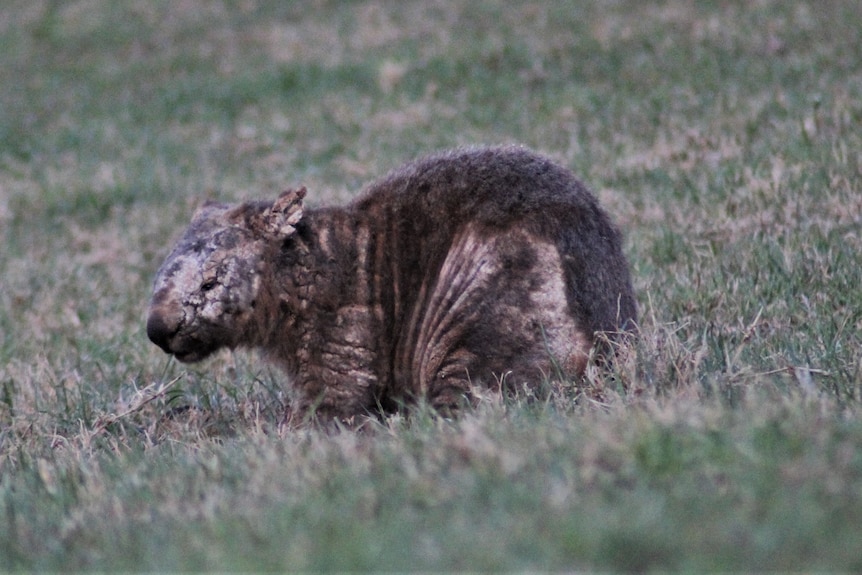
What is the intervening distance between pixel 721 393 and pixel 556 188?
1357mm

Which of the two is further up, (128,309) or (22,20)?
(22,20)

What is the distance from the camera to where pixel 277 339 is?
5.88m

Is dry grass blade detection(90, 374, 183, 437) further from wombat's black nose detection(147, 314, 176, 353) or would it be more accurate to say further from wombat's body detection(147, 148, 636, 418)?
wombat's black nose detection(147, 314, 176, 353)

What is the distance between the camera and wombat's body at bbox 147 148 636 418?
17.9 ft

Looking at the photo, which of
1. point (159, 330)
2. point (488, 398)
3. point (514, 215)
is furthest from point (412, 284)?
point (159, 330)

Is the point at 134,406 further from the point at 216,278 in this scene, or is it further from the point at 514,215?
the point at 514,215

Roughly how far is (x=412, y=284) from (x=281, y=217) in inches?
29.1

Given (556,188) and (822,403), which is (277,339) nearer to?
(556,188)

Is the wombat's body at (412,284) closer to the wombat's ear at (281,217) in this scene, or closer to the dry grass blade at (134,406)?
the wombat's ear at (281,217)

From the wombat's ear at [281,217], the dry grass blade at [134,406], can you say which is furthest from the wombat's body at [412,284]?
the dry grass blade at [134,406]

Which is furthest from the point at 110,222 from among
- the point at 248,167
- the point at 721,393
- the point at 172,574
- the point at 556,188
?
the point at 172,574

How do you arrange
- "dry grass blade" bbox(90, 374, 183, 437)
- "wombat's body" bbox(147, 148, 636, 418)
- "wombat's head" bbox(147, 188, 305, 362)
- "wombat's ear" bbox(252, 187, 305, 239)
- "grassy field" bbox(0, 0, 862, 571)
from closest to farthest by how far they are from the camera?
"grassy field" bbox(0, 0, 862, 571) → "wombat's body" bbox(147, 148, 636, 418) → "wombat's head" bbox(147, 188, 305, 362) → "wombat's ear" bbox(252, 187, 305, 239) → "dry grass blade" bbox(90, 374, 183, 437)

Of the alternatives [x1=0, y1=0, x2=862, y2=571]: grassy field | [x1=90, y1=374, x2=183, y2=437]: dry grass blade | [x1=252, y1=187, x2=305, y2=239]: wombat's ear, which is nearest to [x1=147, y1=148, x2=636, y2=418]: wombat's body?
[x1=252, y1=187, x2=305, y2=239]: wombat's ear

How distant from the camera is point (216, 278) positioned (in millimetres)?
5703
